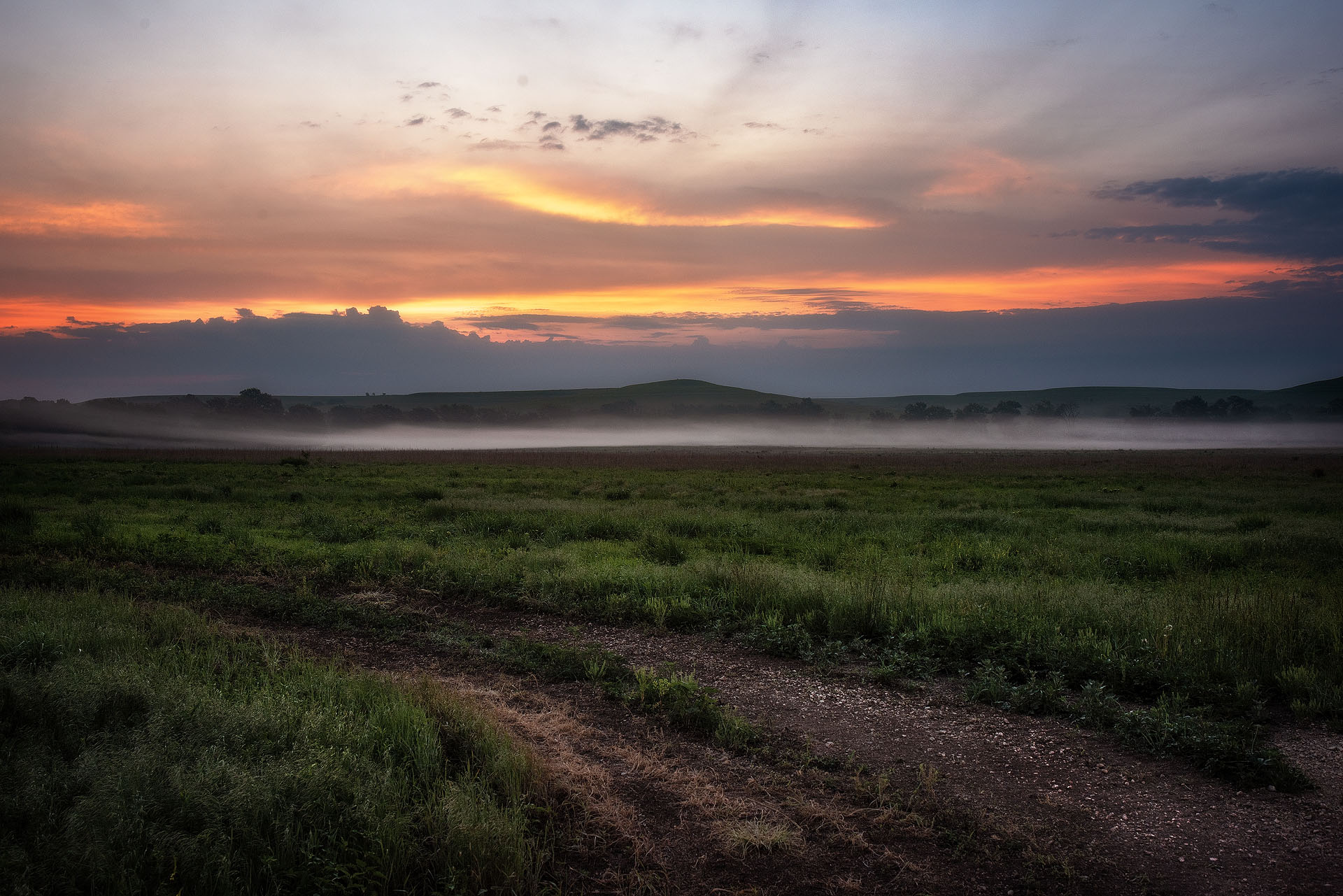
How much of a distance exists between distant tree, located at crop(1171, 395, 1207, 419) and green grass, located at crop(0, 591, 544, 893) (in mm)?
220688

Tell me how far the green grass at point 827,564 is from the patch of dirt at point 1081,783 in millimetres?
862

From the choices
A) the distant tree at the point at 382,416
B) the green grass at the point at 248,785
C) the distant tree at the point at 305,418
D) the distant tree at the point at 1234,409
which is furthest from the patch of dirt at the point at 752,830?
the distant tree at the point at 1234,409

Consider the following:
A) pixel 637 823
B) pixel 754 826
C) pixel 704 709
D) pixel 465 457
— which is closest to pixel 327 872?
pixel 637 823

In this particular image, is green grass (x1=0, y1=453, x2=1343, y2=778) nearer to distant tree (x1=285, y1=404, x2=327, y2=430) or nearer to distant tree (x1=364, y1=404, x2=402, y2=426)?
distant tree (x1=285, y1=404, x2=327, y2=430)

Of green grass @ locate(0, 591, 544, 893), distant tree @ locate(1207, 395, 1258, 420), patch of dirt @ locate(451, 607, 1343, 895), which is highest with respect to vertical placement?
distant tree @ locate(1207, 395, 1258, 420)

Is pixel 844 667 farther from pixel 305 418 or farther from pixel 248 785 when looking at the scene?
pixel 305 418

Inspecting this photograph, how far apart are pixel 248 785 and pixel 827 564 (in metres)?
12.2

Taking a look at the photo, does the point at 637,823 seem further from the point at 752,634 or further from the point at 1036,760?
the point at 752,634

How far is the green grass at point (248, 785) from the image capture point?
168 inches

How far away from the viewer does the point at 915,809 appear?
18.0 ft

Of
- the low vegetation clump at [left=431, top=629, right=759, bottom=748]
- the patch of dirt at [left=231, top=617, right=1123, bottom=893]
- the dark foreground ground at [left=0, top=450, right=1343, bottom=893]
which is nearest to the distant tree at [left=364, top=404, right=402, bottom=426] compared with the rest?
the dark foreground ground at [left=0, top=450, right=1343, bottom=893]

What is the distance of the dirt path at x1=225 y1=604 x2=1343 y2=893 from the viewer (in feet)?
15.4

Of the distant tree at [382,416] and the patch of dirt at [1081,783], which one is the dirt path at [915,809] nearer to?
the patch of dirt at [1081,783]

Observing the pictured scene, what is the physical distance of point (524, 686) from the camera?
8.15 metres
